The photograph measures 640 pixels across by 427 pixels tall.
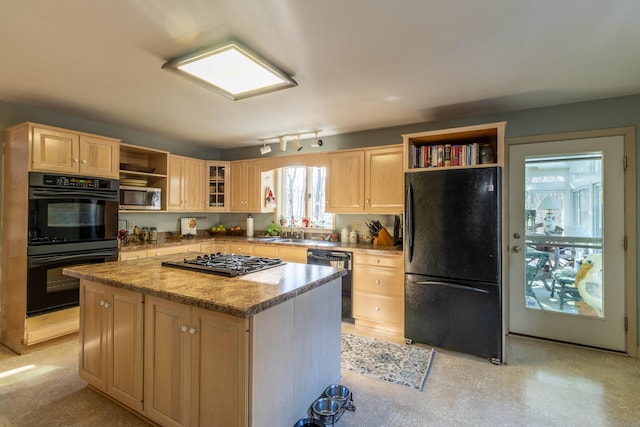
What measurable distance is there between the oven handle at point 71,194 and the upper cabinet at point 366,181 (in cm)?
259

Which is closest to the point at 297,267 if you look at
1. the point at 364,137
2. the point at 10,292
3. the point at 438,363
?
the point at 438,363

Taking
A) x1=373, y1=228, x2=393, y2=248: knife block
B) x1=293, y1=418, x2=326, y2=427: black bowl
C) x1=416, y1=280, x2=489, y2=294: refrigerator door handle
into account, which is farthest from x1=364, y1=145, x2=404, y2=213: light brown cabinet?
x1=293, y1=418, x2=326, y2=427: black bowl

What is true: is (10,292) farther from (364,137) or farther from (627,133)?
(627,133)

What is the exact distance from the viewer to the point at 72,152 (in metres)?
3.09

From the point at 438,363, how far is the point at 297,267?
5.29ft

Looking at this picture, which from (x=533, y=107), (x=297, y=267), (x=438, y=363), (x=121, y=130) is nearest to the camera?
(x=297, y=267)

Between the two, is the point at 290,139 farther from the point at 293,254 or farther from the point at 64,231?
the point at 64,231

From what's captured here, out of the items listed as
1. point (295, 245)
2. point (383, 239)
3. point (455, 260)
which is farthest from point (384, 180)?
point (295, 245)

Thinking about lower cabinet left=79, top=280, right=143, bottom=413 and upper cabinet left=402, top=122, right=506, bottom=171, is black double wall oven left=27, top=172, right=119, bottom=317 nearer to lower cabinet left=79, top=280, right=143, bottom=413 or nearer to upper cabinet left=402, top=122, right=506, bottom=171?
lower cabinet left=79, top=280, right=143, bottom=413

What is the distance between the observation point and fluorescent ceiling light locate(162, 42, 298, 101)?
1908mm

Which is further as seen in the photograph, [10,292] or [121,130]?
[121,130]

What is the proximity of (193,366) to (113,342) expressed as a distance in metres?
0.80

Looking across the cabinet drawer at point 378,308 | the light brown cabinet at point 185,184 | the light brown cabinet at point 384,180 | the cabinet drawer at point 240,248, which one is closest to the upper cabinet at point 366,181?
the light brown cabinet at point 384,180

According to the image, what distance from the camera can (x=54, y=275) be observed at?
2.98 m
